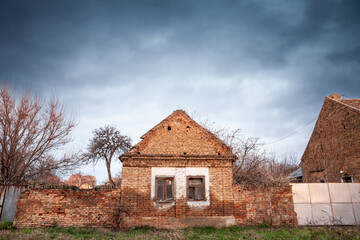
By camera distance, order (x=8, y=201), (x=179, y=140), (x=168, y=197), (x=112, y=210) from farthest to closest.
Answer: (x=179, y=140) < (x=168, y=197) < (x=112, y=210) < (x=8, y=201)

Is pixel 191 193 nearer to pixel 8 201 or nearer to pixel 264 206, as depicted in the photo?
pixel 264 206

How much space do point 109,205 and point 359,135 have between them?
14849mm

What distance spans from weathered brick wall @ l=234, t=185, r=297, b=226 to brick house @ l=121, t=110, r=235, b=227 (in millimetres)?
443

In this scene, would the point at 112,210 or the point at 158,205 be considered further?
the point at 158,205

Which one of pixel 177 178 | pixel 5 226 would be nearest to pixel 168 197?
pixel 177 178

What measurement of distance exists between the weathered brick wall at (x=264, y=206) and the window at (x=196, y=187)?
165 centimetres

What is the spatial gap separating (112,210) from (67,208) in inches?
79.8

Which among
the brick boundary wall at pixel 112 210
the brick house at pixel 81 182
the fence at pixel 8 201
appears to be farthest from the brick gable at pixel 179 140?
the brick house at pixel 81 182

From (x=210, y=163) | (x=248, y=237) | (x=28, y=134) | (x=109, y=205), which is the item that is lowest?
(x=248, y=237)

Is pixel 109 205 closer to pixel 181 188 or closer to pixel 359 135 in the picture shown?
pixel 181 188

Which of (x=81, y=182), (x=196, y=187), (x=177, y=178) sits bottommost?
(x=196, y=187)

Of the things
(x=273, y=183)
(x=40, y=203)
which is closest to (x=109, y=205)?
(x=40, y=203)

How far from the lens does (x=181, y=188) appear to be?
39.4 ft

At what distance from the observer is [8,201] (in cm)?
1082
